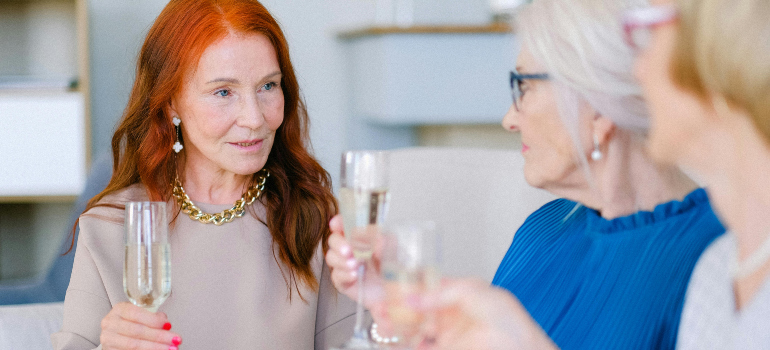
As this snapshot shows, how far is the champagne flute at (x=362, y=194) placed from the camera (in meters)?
1.10

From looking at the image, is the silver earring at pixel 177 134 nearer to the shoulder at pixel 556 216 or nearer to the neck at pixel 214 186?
the neck at pixel 214 186

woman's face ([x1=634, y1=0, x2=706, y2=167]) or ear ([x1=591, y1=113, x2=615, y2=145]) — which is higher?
woman's face ([x1=634, y1=0, x2=706, y2=167])

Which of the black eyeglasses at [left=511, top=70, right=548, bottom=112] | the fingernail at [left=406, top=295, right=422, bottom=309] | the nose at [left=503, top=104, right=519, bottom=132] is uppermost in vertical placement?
the black eyeglasses at [left=511, top=70, right=548, bottom=112]

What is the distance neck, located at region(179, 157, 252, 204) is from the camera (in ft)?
5.55

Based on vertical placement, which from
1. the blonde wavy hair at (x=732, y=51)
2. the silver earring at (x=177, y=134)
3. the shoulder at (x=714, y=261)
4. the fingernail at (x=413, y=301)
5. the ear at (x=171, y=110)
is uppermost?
the blonde wavy hair at (x=732, y=51)

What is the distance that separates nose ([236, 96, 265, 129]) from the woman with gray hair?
19.8 inches

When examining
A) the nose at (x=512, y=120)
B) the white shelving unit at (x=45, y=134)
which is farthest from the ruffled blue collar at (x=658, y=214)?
the white shelving unit at (x=45, y=134)

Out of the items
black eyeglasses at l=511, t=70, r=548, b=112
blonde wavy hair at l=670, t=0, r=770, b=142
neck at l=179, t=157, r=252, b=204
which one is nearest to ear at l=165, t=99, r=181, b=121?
neck at l=179, t=157, r=252, b=204

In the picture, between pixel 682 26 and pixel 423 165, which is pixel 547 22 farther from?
pixel 423 165

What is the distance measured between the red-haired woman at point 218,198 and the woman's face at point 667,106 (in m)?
0.93

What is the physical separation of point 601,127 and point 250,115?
0.74 m

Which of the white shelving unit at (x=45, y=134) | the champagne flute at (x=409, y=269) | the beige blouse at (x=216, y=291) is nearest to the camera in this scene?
the champagne flute at (x=409, y=269)

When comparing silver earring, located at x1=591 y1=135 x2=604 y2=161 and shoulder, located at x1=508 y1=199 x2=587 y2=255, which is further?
shoulder, located at x1=508 y1=199 x2=587 y2=255

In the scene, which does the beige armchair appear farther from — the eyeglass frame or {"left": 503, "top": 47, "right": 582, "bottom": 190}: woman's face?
the eyeglass frame
